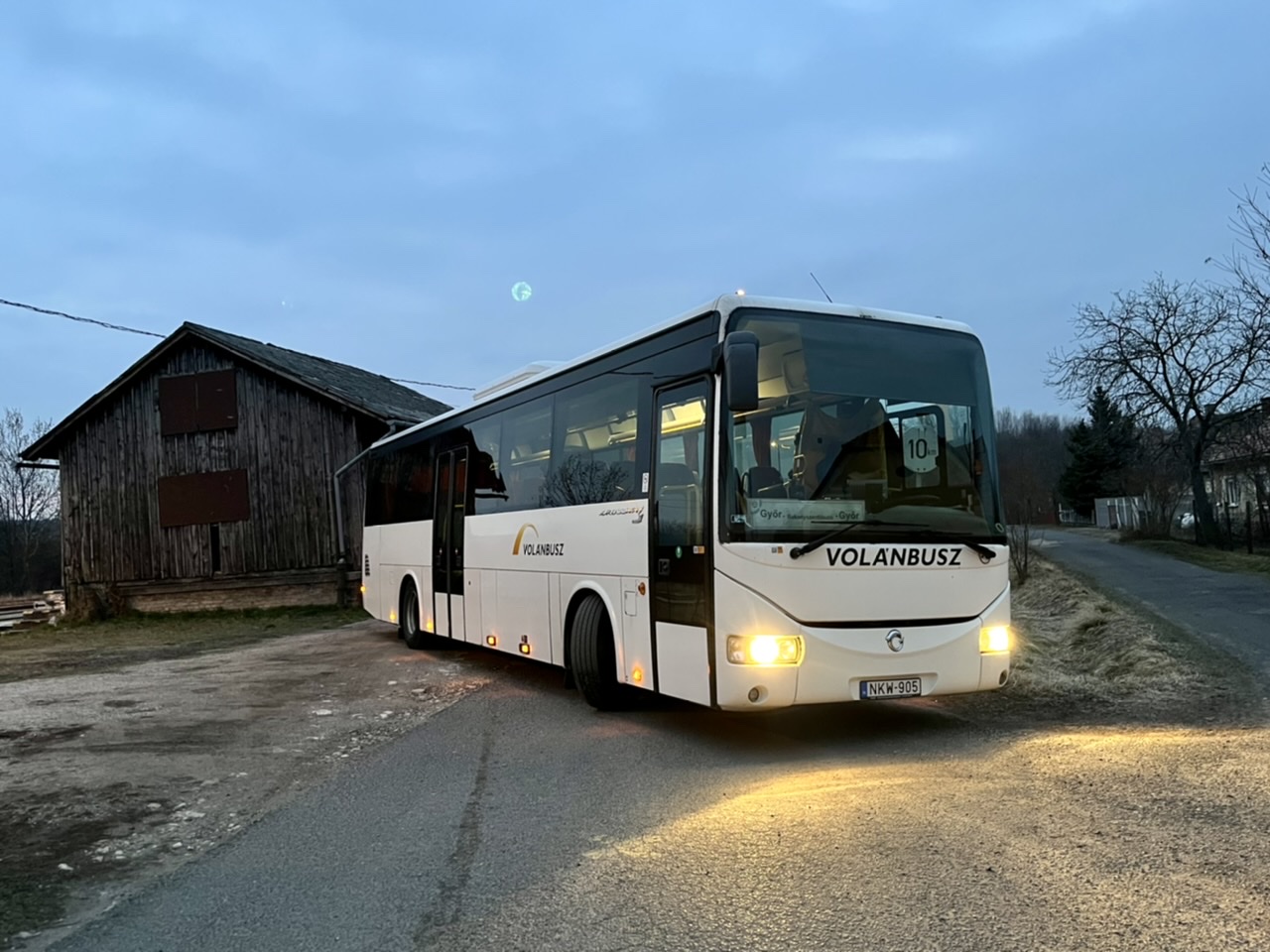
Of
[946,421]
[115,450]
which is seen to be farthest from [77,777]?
[115,450]

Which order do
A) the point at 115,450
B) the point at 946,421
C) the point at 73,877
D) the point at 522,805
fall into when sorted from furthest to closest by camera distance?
the point at 115,450
the point at 946,421
the point at 522,805
the point at 73,877

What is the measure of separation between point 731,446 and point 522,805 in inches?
109

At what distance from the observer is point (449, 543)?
12.8 m

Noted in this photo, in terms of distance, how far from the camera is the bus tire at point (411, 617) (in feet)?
48.4

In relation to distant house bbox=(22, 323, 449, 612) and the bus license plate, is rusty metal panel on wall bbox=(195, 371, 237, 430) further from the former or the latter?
the bus license plate

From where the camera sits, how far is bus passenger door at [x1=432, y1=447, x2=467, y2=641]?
12422 mm

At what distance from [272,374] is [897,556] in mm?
20130

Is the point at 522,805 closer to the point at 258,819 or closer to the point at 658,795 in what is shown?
the point at 658,795

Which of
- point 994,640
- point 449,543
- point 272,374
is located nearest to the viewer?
point 994,640

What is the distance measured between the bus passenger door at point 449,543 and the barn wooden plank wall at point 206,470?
11031 mm

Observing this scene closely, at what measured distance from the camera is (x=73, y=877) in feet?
16.7

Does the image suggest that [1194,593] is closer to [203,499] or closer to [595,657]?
[595,657]

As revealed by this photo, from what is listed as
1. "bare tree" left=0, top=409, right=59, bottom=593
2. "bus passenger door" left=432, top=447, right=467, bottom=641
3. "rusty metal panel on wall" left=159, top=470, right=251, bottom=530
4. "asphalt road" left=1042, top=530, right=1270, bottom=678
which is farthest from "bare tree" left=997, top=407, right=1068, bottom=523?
"bare tree" left=0, top=409, right=59, bottom=593

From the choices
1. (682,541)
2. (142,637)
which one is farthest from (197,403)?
(682,541)
